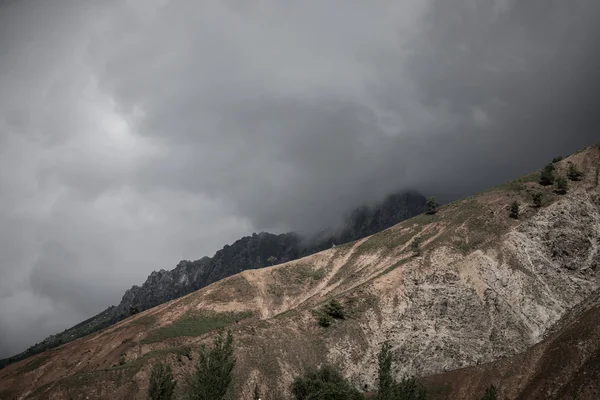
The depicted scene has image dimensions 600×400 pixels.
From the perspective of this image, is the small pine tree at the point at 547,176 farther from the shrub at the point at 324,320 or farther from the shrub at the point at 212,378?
the shrub at the point at 212,378

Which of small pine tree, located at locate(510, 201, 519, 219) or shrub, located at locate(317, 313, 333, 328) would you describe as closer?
shrub, located at locate(317, 313, 333, 328)

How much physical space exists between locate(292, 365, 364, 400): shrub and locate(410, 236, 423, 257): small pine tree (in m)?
37.9

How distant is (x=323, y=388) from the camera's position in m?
51.7

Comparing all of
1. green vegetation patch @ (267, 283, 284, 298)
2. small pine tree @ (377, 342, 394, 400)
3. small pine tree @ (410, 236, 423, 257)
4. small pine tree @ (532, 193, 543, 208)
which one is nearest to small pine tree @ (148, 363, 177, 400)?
small pine tree @ (377, 342, 394, 400)

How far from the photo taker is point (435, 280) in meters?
80.4

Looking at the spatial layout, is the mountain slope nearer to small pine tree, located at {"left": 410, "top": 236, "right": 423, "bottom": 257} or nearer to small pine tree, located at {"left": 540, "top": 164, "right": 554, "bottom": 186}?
small pine tree, located at {"left": 410, "top": 236, "right": 423, "bottom": 257}

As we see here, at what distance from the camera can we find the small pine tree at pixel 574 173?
311 ft

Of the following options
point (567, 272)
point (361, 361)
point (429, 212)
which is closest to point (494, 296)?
point (567, 272)

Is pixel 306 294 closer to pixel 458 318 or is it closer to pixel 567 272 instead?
pixel 458 318

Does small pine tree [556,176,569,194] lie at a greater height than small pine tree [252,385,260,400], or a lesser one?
greater

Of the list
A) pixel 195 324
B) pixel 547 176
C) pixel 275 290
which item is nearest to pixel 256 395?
pixel 195 324

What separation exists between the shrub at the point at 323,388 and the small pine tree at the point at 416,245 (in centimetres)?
3792

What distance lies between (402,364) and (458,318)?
13785 millimetres

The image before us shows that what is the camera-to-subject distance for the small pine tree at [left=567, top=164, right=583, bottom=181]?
94875 millimetres
